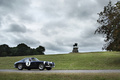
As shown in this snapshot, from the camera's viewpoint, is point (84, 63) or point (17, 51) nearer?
point (84, 63)

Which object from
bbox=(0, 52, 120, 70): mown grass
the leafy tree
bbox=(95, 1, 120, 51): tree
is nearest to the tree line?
the leafy tree

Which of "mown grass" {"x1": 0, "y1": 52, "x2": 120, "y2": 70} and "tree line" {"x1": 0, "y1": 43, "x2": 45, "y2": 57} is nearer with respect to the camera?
"mown grass" {"x1": 0, "y1": 52, "x2": 120, "y2": 70}

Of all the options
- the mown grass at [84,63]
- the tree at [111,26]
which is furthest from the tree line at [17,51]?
the tree at [111,26]

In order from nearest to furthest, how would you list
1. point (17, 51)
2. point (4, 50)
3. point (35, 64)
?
point (35, 64) < point (17, 51) < point (4, 50)

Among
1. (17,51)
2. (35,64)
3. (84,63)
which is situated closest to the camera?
(35,64)

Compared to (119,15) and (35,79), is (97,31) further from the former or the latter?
(35,79)

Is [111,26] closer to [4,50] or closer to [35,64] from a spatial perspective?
[35,64]

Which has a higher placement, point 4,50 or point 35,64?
point 4,50

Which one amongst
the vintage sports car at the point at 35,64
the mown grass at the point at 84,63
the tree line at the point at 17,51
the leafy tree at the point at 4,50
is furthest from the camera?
the tree line at the point at 17,51

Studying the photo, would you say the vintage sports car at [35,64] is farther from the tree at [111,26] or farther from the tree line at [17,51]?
the tree line at [17,51]

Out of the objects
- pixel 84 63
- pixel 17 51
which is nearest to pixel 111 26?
pixel 84 63

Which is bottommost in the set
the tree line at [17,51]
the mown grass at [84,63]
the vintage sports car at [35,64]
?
the mown grass at [84,63]

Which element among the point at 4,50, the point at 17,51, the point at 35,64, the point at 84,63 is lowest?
the point at 84,63

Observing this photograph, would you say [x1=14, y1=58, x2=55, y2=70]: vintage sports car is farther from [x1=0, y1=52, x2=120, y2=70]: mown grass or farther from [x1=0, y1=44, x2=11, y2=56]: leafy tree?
[x1=0, y1=44, x2=11, y2=56]: leafy tree
